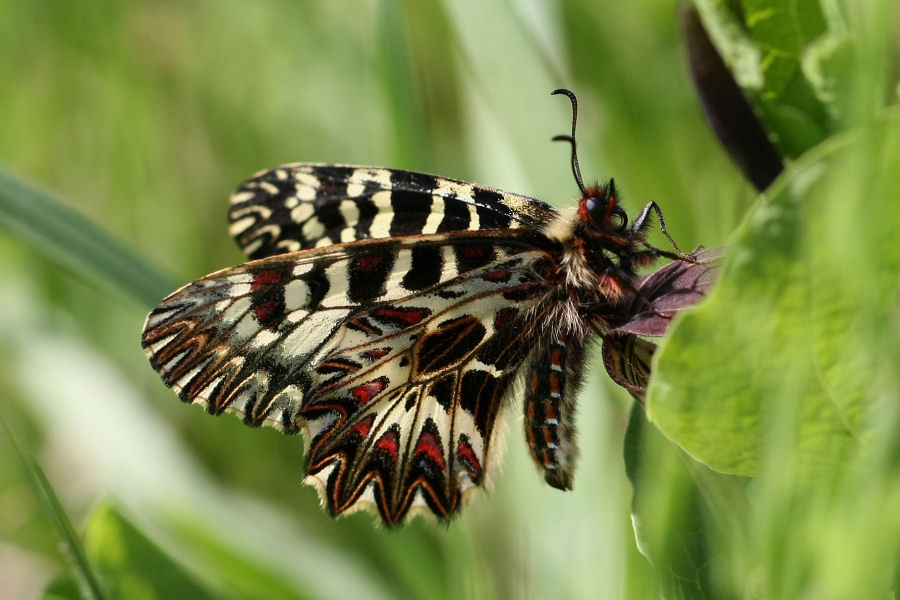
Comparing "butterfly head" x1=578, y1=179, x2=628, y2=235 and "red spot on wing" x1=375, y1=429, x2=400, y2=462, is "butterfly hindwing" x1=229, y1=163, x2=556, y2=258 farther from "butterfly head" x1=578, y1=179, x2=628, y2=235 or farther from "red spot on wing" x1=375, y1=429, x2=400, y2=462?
"red spot on wing" x1=375, y1=429, x2=400, y2=462

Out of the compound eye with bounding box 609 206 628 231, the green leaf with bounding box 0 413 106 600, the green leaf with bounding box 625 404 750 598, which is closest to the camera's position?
the green leaf with bounding box 625 404 750 598

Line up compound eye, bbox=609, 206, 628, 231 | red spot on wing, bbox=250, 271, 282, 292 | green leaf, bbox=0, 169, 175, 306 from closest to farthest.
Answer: red spot on wing, bbox=250, 271, 282, 292 < compound eye, bbox=609, 206, 628, 231 < green leaf, bbox=0, 169, 175, 306

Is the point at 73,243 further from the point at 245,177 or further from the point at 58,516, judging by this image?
the point at 245,177

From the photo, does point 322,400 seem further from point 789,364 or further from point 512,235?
point 789,364

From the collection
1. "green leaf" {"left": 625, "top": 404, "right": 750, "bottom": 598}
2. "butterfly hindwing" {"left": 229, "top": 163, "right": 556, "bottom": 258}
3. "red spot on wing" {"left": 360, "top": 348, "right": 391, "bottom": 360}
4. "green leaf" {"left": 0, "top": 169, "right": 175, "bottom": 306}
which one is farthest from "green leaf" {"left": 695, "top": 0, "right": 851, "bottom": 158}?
"green leaf" {"left": 0, "top": 169, "right": 175, "bottom": 306}

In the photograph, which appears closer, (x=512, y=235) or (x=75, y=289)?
(x=512, y=235)

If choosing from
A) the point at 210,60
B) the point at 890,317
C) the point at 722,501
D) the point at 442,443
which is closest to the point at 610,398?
the point at 442,443

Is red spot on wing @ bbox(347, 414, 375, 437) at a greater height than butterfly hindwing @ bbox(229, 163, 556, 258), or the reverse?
butterfly hindwing @ bbox(229, 163, 556, 258)

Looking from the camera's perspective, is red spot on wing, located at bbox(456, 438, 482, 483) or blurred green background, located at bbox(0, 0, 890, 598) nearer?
red spot on wing, located at bbox(456, 438, 482, 483)
